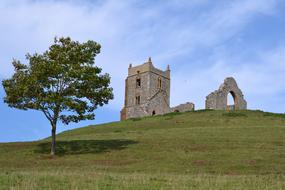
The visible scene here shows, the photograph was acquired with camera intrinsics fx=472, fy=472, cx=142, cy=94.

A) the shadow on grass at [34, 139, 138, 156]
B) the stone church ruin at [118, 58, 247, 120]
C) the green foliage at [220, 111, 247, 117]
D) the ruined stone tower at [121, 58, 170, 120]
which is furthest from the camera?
the ruined stone tower at [121, 58, 170, 120]

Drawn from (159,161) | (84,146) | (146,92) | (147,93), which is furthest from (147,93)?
(159,161)

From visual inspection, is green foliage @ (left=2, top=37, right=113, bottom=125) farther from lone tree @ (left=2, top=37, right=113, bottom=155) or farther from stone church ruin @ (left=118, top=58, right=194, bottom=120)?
stone church ruin @ (left=118, top=58, right=194, bottom=120)

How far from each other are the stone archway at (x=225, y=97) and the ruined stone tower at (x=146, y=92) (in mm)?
14544

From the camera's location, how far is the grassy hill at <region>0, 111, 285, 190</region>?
16.7 metres

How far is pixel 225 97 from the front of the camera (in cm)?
7806

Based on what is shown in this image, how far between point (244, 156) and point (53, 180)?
699 inches

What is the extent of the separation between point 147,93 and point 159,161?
58509 mm

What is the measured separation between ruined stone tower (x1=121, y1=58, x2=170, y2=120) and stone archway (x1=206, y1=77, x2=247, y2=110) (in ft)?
47.7

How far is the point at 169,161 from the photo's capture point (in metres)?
30.5

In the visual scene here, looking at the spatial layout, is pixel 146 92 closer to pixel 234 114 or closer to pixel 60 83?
pixel 234 114

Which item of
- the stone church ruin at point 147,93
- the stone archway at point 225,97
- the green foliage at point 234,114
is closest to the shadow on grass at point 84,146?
the green foliage at point 234,114

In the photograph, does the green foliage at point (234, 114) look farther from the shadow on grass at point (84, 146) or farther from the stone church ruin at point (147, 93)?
the stone church ruin at point (147, 93)

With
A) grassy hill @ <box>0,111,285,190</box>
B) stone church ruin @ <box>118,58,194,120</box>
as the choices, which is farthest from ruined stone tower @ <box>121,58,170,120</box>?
grassy hill @ <box>0,111,285,190</box>

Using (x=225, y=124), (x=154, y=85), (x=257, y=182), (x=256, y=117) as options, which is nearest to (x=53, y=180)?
(x=257, y=182)
